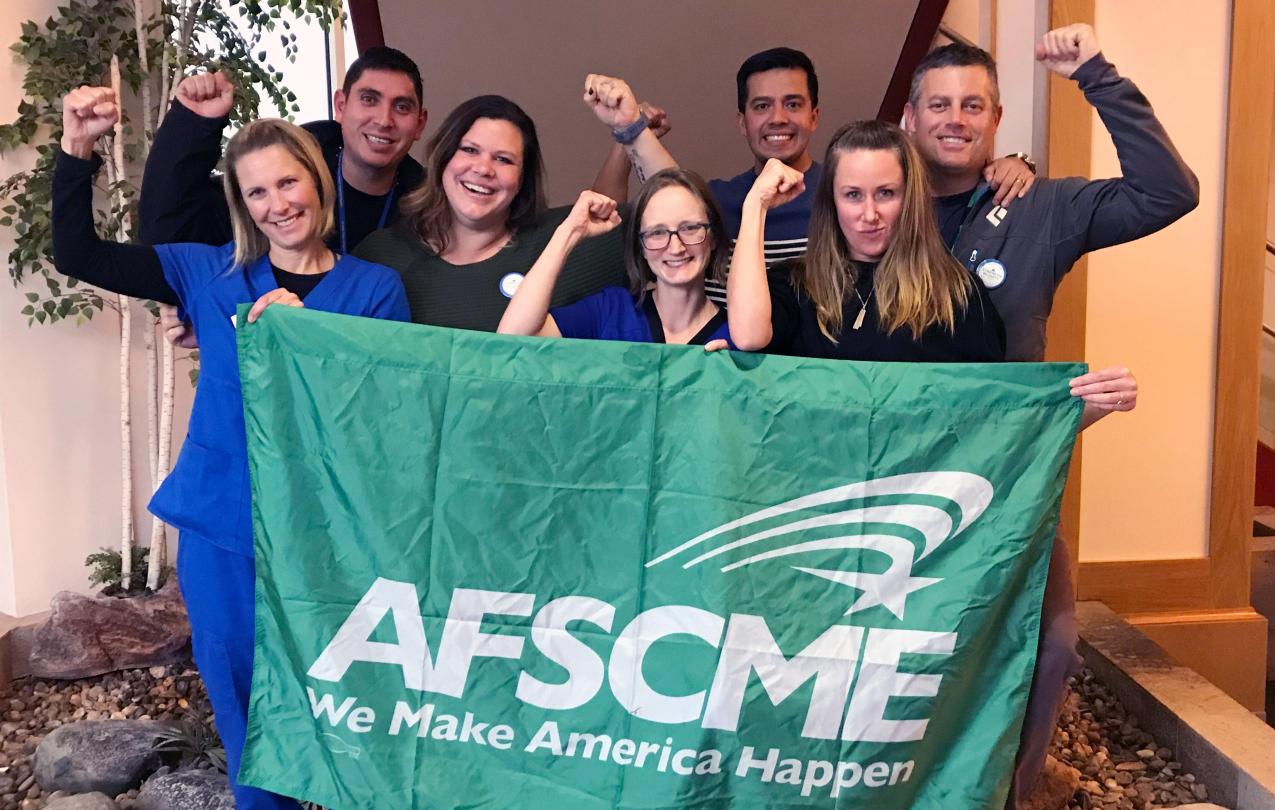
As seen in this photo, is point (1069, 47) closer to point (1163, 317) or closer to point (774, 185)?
point (774, 185)

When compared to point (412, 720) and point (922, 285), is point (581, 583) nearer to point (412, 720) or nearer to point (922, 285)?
point (412, 720)

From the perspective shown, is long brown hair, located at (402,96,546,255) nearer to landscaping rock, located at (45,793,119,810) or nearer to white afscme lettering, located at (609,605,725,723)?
white afscme lettering, located at (609,605,725,723)

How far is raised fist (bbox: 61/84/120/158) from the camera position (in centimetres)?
203

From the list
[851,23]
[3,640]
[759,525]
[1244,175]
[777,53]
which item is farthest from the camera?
[851,23]

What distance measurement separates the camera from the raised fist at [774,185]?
1989mm

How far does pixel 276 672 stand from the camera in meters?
2.07

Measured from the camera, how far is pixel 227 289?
213cm

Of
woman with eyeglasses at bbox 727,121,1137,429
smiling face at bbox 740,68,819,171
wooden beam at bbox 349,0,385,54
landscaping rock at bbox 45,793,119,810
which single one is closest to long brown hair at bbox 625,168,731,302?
woman with eyeglasses at bbox 727,121,1137,429

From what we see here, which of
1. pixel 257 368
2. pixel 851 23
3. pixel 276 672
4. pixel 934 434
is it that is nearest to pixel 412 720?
pixel 276 672

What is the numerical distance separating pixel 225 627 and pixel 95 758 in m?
0.94

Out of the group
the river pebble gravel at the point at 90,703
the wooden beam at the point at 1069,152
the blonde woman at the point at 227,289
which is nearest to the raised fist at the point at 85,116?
the blonde woman at the point at 227,289

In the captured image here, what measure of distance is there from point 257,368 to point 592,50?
3075 mm

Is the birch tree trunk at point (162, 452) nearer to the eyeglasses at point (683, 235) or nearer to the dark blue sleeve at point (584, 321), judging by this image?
the dark blue sleeve at point (584, 321)

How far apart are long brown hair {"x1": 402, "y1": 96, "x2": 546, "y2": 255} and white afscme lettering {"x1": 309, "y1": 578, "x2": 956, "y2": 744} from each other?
780 millimetres
